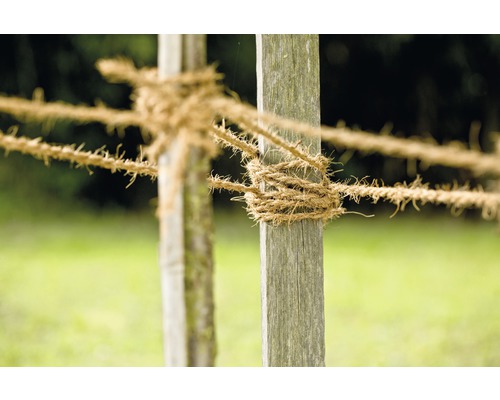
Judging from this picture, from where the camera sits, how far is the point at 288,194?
1.00m

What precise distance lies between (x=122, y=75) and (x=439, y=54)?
5859 mm

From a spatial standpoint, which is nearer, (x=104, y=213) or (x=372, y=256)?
(x=372, y=256)

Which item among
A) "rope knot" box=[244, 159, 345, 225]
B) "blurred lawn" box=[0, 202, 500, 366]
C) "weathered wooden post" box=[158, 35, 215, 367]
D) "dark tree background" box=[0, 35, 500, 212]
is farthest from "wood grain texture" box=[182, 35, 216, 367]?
"dark tree background" box=[0, 35, 500, 212]

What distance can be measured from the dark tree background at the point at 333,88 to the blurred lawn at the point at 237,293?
0.41 m

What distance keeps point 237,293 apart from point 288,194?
2.78m

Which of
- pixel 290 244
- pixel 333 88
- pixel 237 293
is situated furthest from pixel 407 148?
pixel 333 88

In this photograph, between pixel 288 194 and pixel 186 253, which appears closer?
pixel 186 253

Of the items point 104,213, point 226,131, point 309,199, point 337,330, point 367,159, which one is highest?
point 367,159

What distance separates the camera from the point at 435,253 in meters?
4.71

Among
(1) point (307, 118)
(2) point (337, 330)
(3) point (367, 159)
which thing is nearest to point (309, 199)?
(1) point (307, 118)

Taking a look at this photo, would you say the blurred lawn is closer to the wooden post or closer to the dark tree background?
the dark tree background

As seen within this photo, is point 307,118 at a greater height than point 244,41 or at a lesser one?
lesser

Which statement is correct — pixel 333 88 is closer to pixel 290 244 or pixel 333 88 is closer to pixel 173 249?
pixel 290 244

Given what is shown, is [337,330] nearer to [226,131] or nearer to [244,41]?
[226,131]
